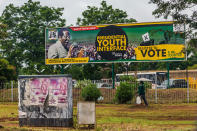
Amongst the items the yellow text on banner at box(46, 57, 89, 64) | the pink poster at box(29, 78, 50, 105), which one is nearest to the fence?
the yellow text on banner at box(46, 57, 89, 64)

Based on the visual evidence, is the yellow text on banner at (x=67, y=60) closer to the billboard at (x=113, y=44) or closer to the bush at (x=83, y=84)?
the billboard at (x=113, y=44)

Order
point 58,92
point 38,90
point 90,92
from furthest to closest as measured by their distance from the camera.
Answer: point 90,92, point 38,90, point 58,92

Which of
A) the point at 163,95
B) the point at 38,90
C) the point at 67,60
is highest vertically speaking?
the point at 67,60

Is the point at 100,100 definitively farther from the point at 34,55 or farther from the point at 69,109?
the point at 34,55

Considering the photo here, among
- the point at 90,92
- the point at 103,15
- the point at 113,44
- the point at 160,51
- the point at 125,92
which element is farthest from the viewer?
the point at 103,15

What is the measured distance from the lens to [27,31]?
62.9 meters

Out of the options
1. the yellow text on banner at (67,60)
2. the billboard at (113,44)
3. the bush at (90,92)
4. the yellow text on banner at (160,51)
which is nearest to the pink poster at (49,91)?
the bush at (90,92)

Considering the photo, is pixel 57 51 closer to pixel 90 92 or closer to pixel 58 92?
pixel 90 92

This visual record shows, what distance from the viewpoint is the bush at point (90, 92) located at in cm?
3353

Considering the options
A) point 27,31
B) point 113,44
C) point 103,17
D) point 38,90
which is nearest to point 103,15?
point 103,17

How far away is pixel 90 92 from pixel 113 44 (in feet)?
17.8

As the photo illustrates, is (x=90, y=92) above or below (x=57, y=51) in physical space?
below

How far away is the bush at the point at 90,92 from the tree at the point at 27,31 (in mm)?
29678

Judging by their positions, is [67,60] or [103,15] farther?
[103,15]
